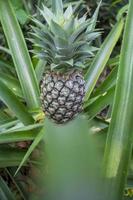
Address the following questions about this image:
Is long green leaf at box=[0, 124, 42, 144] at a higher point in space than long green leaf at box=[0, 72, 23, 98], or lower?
lower

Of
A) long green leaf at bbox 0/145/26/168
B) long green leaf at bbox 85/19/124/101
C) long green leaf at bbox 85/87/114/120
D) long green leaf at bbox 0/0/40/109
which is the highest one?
long green leaf at bbox 0/0/40/109

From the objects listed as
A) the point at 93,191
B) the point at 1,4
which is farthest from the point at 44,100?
the point at 1,4

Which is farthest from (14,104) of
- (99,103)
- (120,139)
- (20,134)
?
(120,139)

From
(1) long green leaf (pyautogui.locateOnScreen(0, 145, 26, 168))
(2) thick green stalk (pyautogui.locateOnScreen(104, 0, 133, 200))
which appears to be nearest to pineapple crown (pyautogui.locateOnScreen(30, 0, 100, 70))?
(2) thick green stalk (pyautogui.locateOnScreen(104, 0, 133, 200))

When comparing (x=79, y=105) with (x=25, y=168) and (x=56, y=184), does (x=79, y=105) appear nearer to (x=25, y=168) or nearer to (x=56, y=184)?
(x=56, y=184)

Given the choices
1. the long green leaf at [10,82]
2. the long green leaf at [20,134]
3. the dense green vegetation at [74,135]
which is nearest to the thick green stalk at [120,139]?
the dense green vegetation at [74,135]

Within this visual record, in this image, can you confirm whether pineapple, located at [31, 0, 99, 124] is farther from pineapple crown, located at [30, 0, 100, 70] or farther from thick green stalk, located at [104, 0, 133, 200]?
thick green stalk, located at [104, 0, 133, 200]

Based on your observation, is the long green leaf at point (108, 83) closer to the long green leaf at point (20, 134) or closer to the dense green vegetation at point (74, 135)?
the dense green vegetation at point (74, 135)
